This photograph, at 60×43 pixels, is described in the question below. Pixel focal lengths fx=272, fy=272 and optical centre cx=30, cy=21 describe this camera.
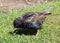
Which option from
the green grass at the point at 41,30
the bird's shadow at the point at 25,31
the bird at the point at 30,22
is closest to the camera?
the green grass at the point at 41,30

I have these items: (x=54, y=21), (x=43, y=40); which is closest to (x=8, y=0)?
(x=54, y=21)

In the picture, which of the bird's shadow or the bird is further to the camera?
the bird's shadow

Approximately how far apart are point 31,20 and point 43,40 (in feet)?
2.50

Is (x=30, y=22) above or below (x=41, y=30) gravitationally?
above

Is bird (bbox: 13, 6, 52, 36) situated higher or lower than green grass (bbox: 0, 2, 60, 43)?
higher

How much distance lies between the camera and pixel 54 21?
9.24 m

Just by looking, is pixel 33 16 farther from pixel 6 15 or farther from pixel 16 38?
pixel 6 15

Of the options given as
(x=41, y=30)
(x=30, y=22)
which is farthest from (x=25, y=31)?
(x=30, y=22)

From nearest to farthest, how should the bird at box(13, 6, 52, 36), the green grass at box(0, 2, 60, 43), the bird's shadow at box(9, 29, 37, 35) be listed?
the green grass at box(0, 2, 60, 43) < the bird at box(13, 6, 52, 36) < the bird's shadow at box(9, 29, 37, 35)

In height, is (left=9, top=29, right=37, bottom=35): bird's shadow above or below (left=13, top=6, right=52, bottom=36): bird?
below

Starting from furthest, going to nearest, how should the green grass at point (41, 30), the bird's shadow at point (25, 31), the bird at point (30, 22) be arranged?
1. the bird's shadow at point (25, 31)
2. the bird at point (30, 22)
3. the green grass at point (41, 30)

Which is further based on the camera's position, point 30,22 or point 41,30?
point 41,30

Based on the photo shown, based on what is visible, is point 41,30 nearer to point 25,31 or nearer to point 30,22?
point 25,31

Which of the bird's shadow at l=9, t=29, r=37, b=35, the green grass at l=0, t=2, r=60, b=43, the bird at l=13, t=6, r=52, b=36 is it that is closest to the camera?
the green grass at l=0, t=2, r=60, b=43
